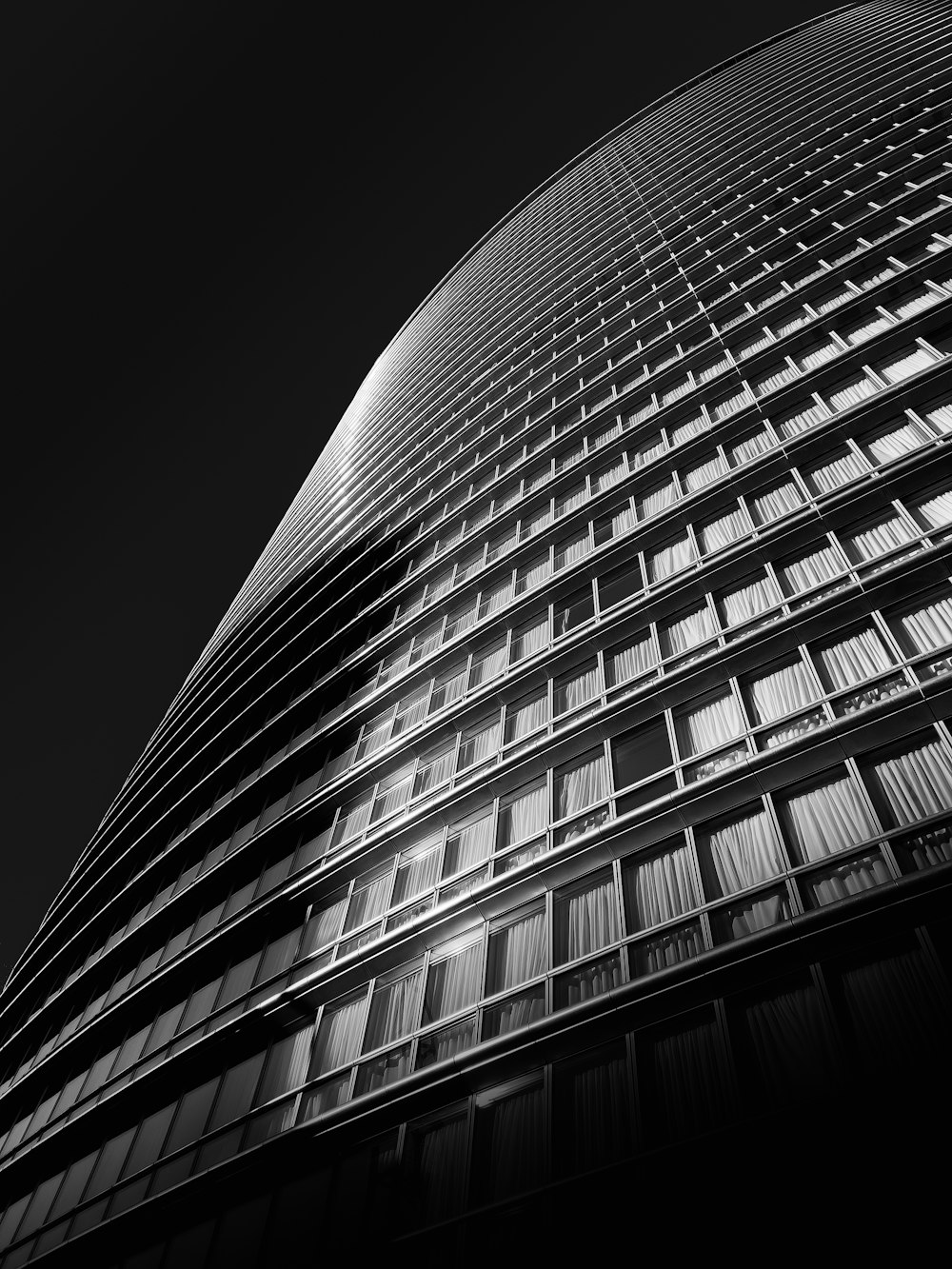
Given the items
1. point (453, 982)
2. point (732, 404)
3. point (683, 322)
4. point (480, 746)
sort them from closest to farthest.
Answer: point (453, 982) < point (480, 746) < point (732, 404) < point (683, 322)

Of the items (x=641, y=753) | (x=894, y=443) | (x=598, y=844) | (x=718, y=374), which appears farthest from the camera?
(x=718, y=374)

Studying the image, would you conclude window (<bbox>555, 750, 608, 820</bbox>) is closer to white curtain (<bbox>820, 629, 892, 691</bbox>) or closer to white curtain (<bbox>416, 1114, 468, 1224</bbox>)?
white curtain (<bbox>820, 629, 892, 691</bbox>)

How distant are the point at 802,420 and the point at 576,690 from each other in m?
8.21

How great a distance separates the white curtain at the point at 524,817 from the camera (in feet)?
50.4

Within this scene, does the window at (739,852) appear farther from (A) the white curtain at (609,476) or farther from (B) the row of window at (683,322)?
(B) the row of window at (683,322)

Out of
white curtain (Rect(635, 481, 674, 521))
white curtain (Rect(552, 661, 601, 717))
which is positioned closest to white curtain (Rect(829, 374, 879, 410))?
white curtain (Rect(635, 481, 674, 521))

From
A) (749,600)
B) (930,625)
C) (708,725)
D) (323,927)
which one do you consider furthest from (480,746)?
(930,625)

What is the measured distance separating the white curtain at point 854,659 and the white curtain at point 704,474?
6.79 metres

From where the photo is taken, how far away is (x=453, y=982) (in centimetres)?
1375

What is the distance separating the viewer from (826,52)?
53.0 meters

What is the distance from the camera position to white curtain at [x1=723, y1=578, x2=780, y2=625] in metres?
15.6

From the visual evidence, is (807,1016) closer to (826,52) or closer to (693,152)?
(693,152)

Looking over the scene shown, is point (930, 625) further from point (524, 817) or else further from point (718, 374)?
point (718, 374)

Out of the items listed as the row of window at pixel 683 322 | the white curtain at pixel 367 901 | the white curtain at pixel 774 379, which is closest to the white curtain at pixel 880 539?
the white curtain at pixel 774 379
